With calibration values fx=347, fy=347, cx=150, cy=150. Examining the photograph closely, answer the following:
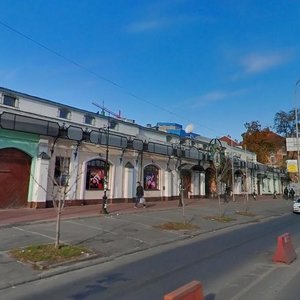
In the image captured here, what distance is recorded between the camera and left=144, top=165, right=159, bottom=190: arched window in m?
29.8

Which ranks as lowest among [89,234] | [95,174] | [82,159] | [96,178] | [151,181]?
[89,234]

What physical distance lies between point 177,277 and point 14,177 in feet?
48.9

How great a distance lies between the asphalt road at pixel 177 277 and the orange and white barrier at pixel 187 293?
2.03m

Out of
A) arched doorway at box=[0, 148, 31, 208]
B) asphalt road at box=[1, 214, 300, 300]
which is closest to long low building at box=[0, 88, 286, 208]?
arched doorway at box=[0, 148, 31, 208]

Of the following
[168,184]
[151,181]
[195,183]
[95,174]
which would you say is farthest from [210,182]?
[95,174]

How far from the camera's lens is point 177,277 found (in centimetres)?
761

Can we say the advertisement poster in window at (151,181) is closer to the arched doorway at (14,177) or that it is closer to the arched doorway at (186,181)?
the arched doorway at (186,181)

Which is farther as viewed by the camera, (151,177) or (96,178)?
(151,177)

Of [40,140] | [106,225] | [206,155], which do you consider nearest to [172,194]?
[206,155]

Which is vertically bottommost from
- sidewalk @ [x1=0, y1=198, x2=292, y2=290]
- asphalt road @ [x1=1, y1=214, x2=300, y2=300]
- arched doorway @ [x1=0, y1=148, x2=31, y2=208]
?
asphalt road @ [x1=1, y1=214, x2=300, y2=300]

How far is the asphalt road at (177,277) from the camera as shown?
21.1 feet

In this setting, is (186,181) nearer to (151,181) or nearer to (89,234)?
(151,181)

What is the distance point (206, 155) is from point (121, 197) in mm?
13777

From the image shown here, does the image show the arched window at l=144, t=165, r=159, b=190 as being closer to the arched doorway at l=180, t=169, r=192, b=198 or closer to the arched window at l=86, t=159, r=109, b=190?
the arched doorway at l=180, t=169, r=192, b=198
